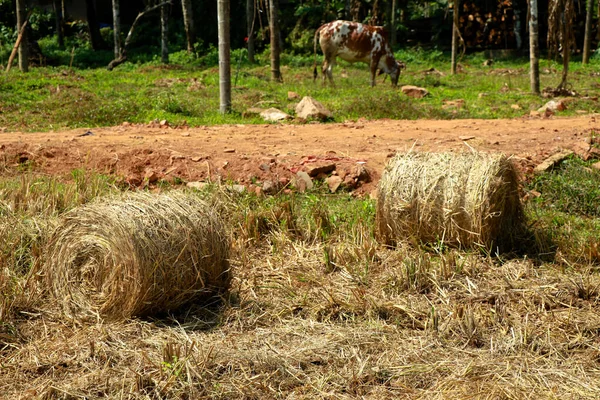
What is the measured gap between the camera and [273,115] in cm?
1373

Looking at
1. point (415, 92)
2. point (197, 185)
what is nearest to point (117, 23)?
point (415, 92)

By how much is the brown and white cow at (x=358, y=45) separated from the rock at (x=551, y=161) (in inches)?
394

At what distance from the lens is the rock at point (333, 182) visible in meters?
8.97

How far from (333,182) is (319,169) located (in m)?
0.31

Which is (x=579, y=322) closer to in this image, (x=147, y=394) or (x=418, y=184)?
(x=418, y=184)

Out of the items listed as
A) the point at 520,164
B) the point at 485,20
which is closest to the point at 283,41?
the point at 485,20

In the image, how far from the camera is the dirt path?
943 cm

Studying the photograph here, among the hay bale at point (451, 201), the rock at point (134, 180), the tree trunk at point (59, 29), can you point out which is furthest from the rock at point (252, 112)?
the tree trunk at point (59, 29)

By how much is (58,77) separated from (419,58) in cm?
1114

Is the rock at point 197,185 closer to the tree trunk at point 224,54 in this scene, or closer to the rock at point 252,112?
the rock at point 252,112

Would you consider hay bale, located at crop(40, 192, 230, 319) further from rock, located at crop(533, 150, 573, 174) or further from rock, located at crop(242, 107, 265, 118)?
rock, located at crop(242, 107, 265, 118)

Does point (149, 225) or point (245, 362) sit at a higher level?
point (149, 225)

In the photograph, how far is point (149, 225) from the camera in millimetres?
5457

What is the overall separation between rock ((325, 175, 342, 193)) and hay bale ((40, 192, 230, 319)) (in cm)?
325
